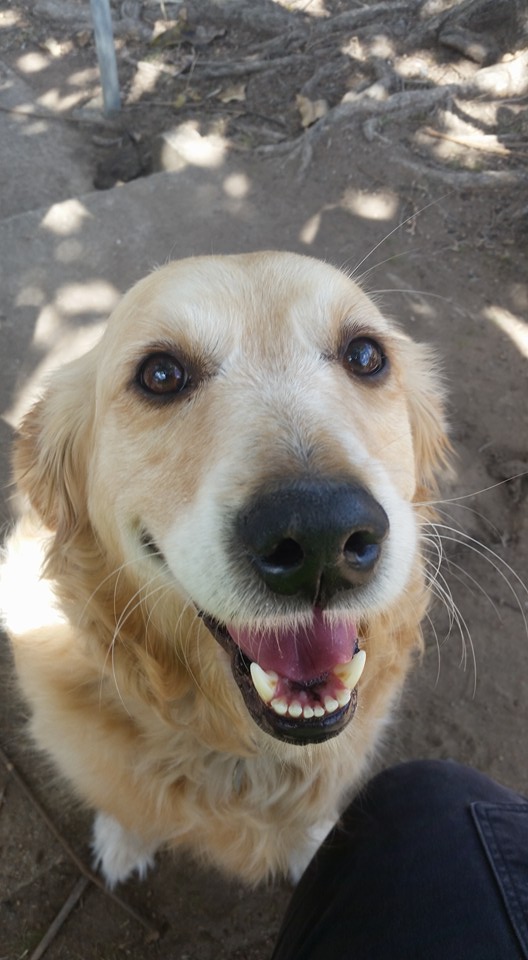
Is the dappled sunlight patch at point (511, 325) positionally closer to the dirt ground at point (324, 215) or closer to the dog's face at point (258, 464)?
the dirt ground at point (324, 215)

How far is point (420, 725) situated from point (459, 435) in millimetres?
1668

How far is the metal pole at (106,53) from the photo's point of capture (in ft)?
15.8

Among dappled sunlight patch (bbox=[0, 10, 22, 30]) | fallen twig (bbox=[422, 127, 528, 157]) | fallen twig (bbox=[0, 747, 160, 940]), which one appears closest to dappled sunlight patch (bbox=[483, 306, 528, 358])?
fallen twig (bbox=[422, 127, 528, 157])

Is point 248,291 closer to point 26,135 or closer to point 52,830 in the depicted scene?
point 52,830

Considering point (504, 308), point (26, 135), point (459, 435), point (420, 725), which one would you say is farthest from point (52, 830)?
point (26, 135)

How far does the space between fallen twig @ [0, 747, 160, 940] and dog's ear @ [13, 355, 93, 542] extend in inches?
50.2

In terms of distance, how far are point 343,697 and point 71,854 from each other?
1.72 metres

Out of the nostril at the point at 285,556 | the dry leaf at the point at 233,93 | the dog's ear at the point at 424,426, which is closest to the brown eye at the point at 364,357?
the dog's ear at the point at 424,426

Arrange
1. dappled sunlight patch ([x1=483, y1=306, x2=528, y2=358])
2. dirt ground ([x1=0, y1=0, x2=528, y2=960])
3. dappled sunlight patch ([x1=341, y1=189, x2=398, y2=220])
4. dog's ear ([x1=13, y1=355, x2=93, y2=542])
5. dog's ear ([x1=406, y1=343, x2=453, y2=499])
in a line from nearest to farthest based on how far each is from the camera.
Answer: dog's ear ([x1=13, y1=355, x2=93, y2=542]), dog's ear ([x1=406, y1=343, x2=453, y2=499]), dirt ground ([x1=0, y1=0, x2=528, y2=960]), dappled sunlight patch ([x1=483, y1=306, x2=528, y2=358]), dappled sunlight patch ([x1=341, y1=189, x2=398, y2=220])

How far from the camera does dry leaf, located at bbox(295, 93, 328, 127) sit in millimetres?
5516

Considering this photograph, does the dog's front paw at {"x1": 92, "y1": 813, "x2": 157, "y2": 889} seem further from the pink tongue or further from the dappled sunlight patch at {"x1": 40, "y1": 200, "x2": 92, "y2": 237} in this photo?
the dappled sunlight patch at {"x1": 40, "y1": 200, "x2": 92, "y2": 237}

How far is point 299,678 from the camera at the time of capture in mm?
1567

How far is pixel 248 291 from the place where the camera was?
6.19ft

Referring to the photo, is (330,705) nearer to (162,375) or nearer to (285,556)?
(285,556)
